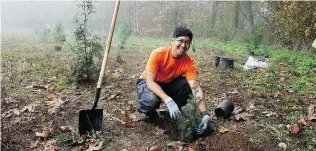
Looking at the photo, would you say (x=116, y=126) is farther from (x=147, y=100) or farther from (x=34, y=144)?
(x=34, y=144)

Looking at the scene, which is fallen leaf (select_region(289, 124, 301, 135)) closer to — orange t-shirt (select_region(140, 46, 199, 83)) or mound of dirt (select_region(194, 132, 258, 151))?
mound of dirt (select_region(194, 132, 258, 151))

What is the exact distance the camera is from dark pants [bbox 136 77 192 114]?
3.89 meters

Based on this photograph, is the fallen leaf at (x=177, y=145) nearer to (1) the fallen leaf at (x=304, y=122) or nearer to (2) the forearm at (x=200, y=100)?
(2) the forearm at (x=200, y=100)

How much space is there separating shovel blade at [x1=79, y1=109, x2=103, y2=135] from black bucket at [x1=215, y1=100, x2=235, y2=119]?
1685 mm

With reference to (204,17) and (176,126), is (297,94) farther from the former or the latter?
(204,17)

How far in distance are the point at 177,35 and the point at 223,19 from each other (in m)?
27.5

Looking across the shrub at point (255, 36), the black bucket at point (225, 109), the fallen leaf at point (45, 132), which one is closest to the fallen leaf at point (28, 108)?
the fallen leaf at point (45, 132)

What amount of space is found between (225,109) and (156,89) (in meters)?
1.09

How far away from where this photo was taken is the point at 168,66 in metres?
3.95

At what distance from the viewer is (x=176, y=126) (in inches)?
148

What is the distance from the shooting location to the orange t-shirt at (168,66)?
3795 mm

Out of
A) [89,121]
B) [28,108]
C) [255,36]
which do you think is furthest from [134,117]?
[255,36]

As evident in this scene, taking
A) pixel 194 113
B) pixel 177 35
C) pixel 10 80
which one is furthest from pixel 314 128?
pixel 10 80

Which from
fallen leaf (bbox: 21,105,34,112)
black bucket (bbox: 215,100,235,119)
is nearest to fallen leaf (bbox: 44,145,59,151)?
fallen leaf (bbox: 21,105,34,112)
